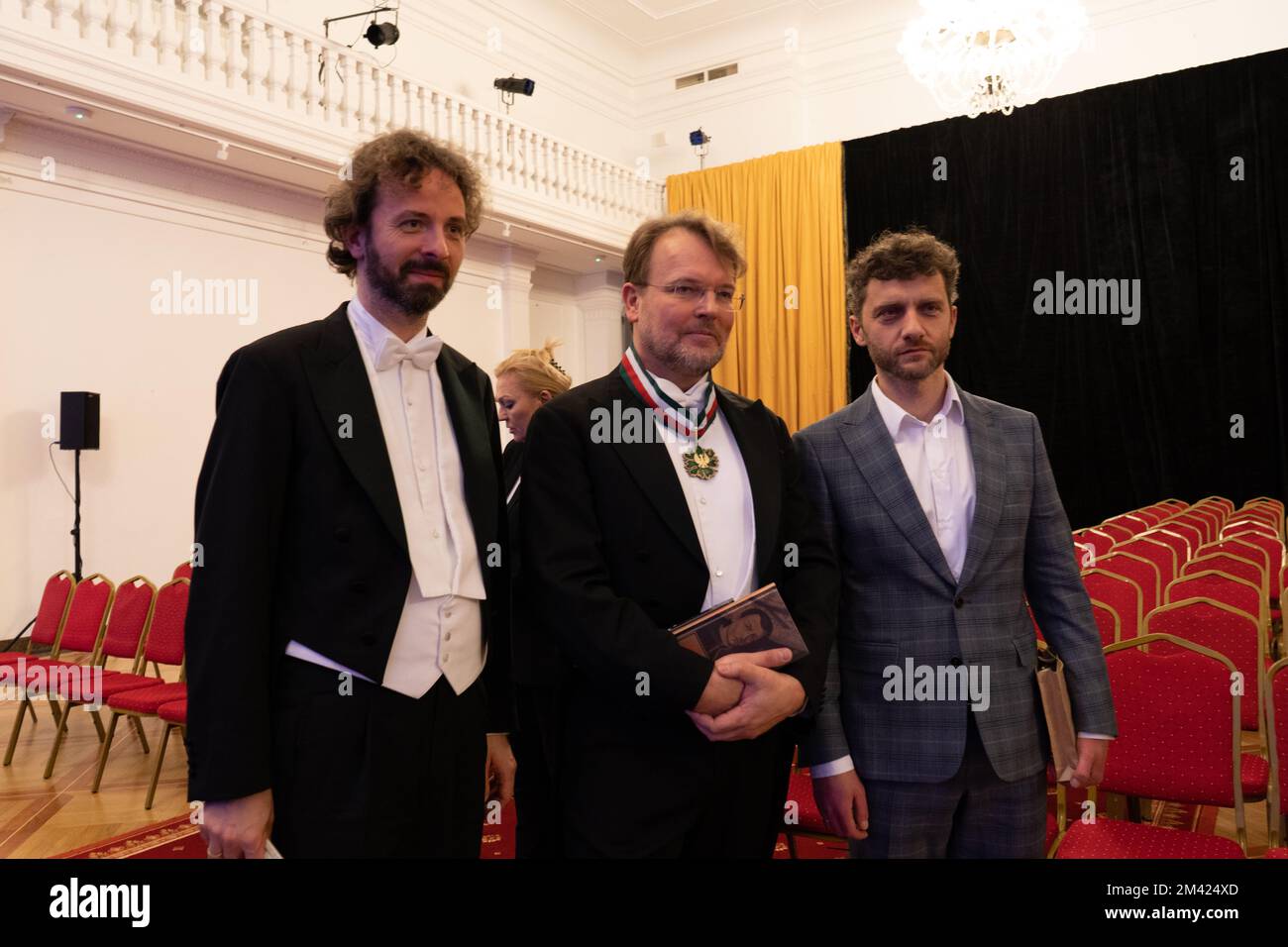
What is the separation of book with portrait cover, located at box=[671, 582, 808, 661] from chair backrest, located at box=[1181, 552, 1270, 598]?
372cm

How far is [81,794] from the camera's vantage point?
4523 millimetres

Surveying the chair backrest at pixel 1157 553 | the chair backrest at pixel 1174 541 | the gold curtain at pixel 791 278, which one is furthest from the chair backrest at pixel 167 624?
the gold curtain at pixel 791 278

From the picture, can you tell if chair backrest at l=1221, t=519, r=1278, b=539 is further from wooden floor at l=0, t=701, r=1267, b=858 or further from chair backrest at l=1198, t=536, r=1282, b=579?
wooden floor at l=0, t=701, r=1267, b=858

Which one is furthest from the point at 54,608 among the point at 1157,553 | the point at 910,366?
the point at 1157,553

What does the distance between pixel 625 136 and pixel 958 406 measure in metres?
12.8

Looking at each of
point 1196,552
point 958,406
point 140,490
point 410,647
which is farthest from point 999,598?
point 140,490

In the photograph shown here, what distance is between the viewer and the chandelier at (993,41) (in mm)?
8531

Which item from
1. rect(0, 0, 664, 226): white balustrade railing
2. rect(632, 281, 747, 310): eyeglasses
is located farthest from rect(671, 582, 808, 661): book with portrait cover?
rect(0, 0, 664, 226): white balustrade railing

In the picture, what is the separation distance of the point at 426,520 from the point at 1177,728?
2.18 m

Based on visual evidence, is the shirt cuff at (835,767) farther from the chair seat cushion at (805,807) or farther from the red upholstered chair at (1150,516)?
the red upholstered chair at (1150,516)

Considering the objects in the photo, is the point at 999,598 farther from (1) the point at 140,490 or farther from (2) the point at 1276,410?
(2) the point at 1276,410

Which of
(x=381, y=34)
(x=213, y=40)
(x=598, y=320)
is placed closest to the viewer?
(x=213, y=40)

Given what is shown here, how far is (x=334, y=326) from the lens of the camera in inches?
65.4

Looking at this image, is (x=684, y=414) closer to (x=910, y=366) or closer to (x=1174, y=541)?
(x=910, y=366)
